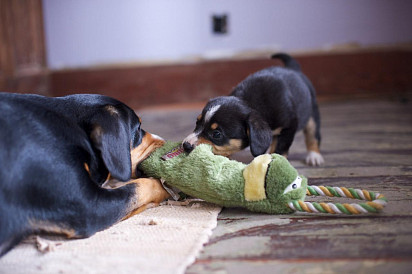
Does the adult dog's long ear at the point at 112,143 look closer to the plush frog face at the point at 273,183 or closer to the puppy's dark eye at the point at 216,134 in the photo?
the plush frog face at the point at 273,183

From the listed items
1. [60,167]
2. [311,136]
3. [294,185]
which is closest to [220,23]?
[311,136]

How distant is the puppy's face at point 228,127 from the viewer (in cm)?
193

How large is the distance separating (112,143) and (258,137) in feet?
2.32

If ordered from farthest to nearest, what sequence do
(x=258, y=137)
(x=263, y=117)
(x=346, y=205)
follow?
(x=263, y=117)
(x=258, y=137)
(x=346, y=205)

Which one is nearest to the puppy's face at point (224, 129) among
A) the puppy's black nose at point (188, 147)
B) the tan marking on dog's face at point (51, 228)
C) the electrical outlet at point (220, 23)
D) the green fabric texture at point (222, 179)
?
the puppy's black nose at point (188, 147)

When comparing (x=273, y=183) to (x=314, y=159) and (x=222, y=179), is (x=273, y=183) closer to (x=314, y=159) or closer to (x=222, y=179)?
(x=222, y=179)

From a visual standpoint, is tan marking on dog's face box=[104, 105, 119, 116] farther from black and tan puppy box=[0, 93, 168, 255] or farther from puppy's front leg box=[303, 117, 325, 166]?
puppy's front leg box=[303, 117, 325, 166]

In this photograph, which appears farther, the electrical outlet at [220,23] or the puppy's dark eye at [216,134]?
the electrical outlet at [220,23]

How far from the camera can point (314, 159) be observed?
225cm

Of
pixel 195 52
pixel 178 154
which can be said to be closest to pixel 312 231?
pixel 178 154

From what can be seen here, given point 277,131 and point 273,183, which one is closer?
point 273,183

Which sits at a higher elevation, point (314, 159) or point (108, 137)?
point (108, 137)

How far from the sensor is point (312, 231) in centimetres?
132

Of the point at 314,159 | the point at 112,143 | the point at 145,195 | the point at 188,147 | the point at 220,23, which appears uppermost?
the point at 220,23
